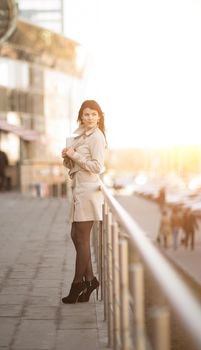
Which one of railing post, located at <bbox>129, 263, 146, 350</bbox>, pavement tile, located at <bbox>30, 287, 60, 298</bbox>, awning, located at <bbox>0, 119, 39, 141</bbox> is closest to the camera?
railing post, located at <bbox>129, 263, 146, 350</bbox>

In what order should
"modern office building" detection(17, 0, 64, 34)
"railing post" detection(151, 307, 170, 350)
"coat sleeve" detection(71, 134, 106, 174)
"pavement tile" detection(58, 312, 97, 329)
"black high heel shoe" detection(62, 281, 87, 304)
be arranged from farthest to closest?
"modern office building" detection(17, 0, 64, 34) < "black high heel shoe" detection(62, 281, 87, 304) < "coat sleeve" detection(71, 134, 106, 174) < "pavement tile" detection(58, 312, 97, 329) < "railing post" detection(151, 307, 170, 350)

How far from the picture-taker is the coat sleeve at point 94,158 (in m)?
5.15

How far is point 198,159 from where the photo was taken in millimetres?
133625

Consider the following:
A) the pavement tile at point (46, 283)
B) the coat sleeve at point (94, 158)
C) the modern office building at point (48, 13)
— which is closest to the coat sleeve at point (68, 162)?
the coat sleeve at point (94, 158)

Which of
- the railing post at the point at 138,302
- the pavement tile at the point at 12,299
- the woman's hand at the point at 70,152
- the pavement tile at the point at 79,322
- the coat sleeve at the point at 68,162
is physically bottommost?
the pavement tile at the point at 12,299

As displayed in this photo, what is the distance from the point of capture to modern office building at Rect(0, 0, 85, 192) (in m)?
37.8

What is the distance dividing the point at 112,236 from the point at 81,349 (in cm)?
74

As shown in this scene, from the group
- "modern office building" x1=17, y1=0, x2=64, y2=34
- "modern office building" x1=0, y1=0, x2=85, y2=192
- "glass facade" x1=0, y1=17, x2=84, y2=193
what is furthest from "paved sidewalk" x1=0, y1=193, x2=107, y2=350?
"modern office building" x1=17, y1=0, x2=64, y2=34

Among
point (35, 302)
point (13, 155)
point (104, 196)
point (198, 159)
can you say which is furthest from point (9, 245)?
point (198, 159)

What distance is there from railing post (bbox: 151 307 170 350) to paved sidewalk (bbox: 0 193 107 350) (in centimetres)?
262

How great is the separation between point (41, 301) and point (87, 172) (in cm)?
123

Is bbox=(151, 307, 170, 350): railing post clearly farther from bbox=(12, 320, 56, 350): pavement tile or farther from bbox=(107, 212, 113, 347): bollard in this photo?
bbox=(12, 320, 56, 350): pavement tile

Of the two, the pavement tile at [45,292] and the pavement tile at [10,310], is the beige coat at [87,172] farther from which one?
the pavement tile at [45,292]

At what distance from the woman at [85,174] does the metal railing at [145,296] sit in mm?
459
